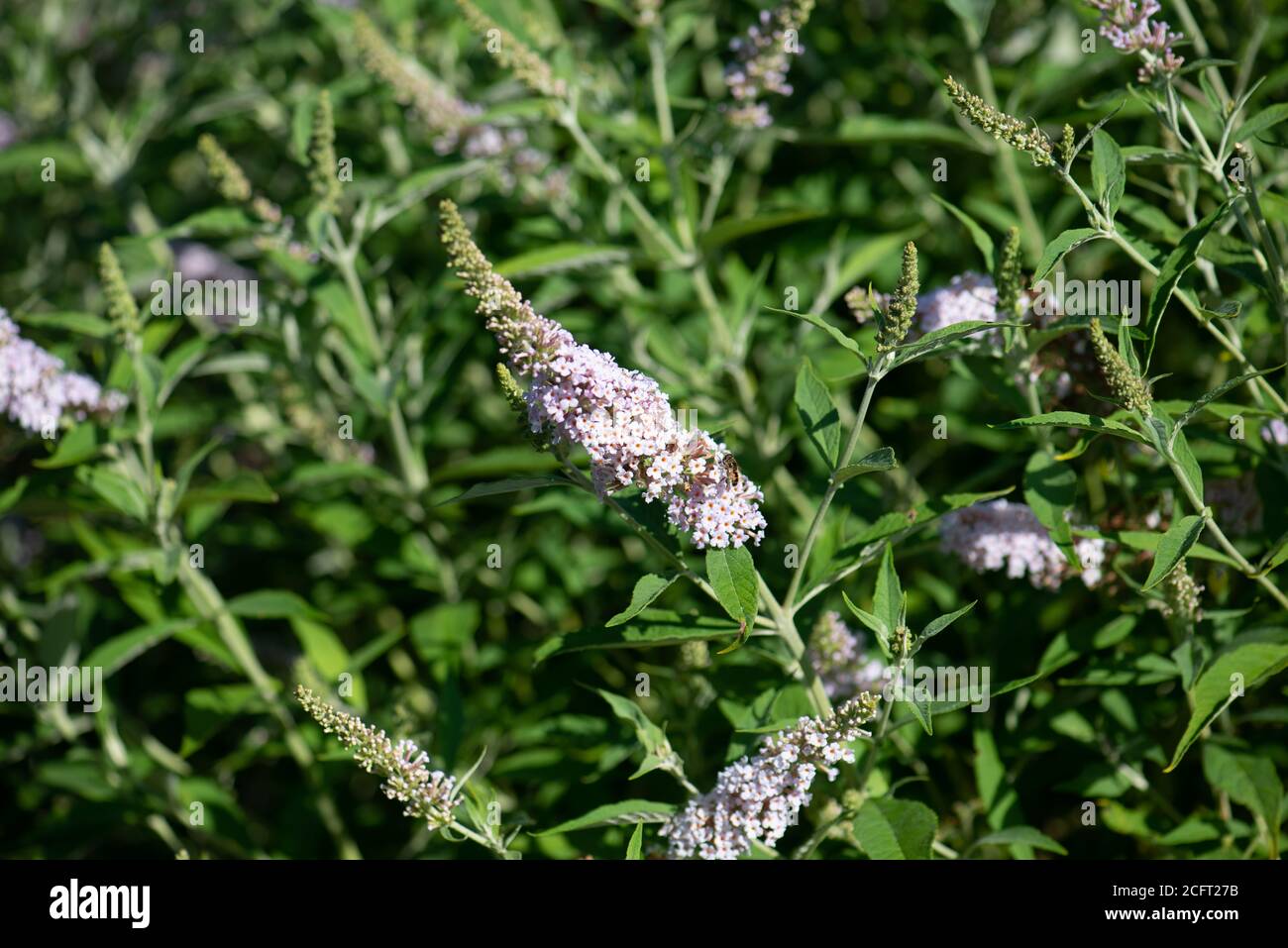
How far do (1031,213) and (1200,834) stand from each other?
6.70 feet

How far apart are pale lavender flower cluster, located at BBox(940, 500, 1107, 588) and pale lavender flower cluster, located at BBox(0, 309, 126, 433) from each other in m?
2.52

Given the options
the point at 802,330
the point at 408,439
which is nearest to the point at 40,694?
the point at 408,439

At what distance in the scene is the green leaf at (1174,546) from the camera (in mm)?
2264

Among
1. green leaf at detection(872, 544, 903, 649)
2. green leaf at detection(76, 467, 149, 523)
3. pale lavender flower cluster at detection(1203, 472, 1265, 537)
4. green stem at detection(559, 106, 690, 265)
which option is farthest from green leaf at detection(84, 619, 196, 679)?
pale lavender flower cluster at detection(1203, 472, 1265, 537)

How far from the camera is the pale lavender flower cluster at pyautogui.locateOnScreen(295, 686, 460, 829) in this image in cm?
230

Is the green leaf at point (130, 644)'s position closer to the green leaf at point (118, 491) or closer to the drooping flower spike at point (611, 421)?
the green leaf at point (118, 491)

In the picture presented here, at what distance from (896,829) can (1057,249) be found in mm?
1280

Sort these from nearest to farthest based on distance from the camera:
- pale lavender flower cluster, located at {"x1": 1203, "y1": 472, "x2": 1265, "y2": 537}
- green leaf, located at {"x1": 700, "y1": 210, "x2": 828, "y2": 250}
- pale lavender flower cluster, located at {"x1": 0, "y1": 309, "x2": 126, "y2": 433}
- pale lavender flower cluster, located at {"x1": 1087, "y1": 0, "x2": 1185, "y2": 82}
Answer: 1. pale lavender flower cluster, located at {"x1": 1087, "y1": 0, "x2": 1185, "y2": 82}
2. pale lavender flower cluster, located at {"x1": 1203, "y1": 472, "x2": 1265, "y2": 537}
3. pale lavender flower cluster, located at {"x1": 0, "y1": 309, "x2": 126, "y2": 433}
4. green leaf, located at {"x1": 700, "y1": 210, "x2": 828, "y2": 250}

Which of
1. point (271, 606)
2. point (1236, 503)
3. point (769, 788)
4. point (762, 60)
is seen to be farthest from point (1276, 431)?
point (271, 606)

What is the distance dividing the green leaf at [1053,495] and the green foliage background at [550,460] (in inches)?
9.1

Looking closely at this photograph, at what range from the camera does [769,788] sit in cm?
239

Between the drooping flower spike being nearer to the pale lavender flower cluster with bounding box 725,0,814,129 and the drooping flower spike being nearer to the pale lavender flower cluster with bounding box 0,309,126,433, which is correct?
the pale lavender flower cluster with bounding box 725,0,814,129

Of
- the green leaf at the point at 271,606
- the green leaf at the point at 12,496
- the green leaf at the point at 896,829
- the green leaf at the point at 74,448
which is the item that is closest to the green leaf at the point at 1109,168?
the green leaf at the point at 896,829
